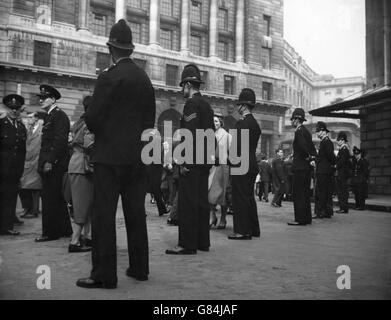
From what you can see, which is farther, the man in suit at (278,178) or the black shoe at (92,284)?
the man in suit at (278,178)

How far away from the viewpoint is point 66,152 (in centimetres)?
582

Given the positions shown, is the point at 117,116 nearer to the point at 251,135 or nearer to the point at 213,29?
the point at 251,135

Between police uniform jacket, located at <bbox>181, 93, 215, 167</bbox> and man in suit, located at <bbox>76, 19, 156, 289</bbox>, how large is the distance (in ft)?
4.81

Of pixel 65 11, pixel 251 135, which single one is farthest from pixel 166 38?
pixel 251 135

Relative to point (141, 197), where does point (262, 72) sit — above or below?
above

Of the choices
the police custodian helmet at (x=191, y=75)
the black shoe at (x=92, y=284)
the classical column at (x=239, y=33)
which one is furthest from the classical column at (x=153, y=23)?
the black shoe at (x=92, y=284)

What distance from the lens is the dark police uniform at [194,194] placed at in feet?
16.7

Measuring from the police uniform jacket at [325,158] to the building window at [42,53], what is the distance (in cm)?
2378

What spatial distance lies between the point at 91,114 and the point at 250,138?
3354 millimetres

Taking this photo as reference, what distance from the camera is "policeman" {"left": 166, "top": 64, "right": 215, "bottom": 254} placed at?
5.07 meters

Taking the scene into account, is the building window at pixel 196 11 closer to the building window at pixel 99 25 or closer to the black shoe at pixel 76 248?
the building window at pixel 99 25

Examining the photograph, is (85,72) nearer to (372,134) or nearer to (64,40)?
(64,40)

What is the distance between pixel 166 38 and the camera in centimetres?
3491
